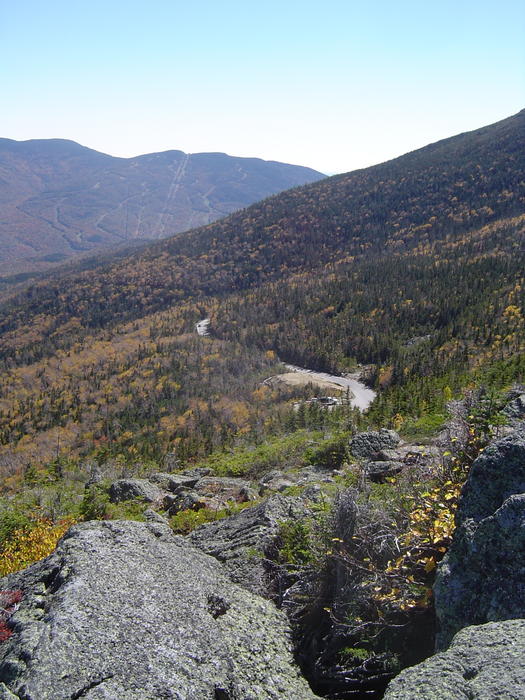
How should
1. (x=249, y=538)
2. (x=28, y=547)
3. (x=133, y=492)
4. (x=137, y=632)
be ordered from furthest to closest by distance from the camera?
(x=133, y=492), (x=28, y=547), (x=249, y=538), (x=137, y=632)

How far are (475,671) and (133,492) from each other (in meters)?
12.9

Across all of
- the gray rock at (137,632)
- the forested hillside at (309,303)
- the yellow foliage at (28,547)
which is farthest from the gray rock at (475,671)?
the forested hillside at (309,303)

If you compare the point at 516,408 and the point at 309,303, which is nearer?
the point at 516,408

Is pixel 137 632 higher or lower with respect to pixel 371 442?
higher

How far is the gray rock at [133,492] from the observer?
1461 centimetres

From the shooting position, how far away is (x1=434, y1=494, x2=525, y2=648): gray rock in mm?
4383

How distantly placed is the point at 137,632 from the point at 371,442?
11009 millimetres

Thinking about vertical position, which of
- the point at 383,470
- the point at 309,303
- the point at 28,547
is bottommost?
the point at 309,303

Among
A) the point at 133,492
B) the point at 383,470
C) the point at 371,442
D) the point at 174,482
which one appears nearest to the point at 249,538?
the point at 383,470

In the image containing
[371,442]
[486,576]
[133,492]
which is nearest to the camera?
[486,576]

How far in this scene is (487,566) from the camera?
4.60 m

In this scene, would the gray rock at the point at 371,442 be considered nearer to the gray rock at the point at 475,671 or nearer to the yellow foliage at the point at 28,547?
the yellow foliage at the point at 28,547

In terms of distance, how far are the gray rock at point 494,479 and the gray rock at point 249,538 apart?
3.08 m

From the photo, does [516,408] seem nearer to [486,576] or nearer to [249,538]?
[249,538]
